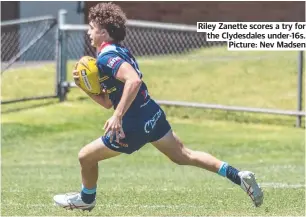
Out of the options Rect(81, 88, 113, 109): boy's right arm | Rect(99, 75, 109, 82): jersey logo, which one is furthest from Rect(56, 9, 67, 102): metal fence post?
Rect(99, 75, 109, 82): jersey logo

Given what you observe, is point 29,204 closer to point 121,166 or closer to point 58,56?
point 121,166

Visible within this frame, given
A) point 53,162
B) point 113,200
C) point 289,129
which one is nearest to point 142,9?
point 289,129

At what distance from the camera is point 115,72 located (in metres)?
6.88

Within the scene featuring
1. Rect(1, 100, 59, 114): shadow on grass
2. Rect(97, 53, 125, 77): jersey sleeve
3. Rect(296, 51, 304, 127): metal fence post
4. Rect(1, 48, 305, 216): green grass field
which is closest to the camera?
A: Rect(97, 53, 125, 77): jersey sleeve

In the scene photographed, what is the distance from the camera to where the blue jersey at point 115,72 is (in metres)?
6.95

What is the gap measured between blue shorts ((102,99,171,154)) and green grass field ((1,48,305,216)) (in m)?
0.73

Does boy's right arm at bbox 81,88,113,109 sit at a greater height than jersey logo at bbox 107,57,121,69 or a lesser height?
lesser

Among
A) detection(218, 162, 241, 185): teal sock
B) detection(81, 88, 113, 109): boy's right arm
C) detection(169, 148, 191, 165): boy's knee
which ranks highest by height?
detection(81, 88, 113, 109): boy's right arm

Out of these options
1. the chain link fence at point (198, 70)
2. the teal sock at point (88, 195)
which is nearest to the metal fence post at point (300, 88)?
the chain link fence at point (198, 70)

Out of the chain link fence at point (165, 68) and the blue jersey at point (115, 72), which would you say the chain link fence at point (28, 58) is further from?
the blue jersey at point (115, 72)

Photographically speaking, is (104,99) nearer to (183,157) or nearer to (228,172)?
(183,157)

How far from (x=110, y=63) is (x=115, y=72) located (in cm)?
11

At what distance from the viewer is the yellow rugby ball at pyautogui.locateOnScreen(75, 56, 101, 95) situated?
23.3ft

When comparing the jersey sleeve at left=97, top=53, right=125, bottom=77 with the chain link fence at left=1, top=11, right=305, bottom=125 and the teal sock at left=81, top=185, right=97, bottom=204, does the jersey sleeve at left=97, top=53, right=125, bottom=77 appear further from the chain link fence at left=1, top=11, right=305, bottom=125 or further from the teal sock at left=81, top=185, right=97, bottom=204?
the chain link fence at left=1, top=11, right=305, bottom=125
